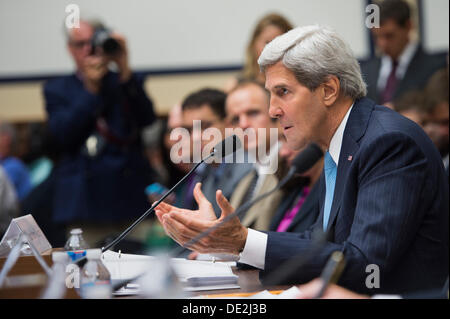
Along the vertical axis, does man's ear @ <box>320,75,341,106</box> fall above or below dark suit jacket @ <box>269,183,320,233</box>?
above

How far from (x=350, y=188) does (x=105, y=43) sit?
1909 mm

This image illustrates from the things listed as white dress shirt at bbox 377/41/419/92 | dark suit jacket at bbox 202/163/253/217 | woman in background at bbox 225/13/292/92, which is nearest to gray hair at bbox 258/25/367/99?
dark suit jacket at bbox 202/163/253/217

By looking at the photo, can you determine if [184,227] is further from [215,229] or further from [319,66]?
[319,66]

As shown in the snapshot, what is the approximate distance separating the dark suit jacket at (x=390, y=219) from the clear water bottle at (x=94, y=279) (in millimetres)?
447

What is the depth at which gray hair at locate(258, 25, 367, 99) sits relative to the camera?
1797 millimetres

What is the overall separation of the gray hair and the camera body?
60.7 inches

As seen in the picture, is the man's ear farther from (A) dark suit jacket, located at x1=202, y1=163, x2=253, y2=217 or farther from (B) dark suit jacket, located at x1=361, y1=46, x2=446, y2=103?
(B) dark suit jacket, located at x1=361, y1=46, x2=446, y2=103

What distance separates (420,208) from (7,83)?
3846 millimetres

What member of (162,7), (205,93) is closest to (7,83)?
(162,7)

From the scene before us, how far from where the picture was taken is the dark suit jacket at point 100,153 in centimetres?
330

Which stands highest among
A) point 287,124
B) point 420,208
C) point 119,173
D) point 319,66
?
point 319,66

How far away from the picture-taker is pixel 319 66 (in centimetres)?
180

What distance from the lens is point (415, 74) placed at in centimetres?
345

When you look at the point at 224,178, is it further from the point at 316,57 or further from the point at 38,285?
the point at 38,285
